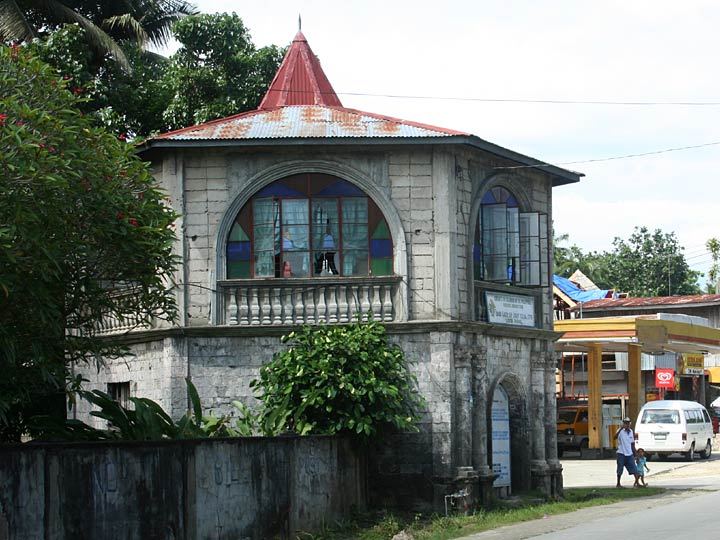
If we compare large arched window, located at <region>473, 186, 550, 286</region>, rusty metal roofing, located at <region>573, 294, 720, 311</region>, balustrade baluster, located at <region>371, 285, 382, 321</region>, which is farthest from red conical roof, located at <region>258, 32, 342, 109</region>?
rusty metal roofing, located at <region>573, 294, 720, 311</region>

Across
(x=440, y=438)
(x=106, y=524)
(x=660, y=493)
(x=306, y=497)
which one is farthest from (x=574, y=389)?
(x=106, y=524)

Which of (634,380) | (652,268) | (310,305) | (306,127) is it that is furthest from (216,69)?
(652,268)

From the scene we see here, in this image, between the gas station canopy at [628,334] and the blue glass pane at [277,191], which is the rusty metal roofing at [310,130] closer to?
the blue glass pane at [277,191]

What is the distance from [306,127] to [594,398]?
19231 millimetres

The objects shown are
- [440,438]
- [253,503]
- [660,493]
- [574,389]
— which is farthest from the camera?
[574,389]

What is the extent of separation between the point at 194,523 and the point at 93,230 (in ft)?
13.5

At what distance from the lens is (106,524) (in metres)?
13.9

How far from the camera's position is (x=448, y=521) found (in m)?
19.5

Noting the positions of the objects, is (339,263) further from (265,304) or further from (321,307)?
(265,304)

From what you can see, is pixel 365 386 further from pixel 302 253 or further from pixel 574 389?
pixel 574 389

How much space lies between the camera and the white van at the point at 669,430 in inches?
1396

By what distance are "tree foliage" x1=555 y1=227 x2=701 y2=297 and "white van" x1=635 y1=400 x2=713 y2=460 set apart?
41.4m

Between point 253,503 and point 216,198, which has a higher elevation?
point 216,198

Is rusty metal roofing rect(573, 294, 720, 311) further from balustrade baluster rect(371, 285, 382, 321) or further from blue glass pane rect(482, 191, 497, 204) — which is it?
balustrade baluster rect(371, 285, 382, 321)
